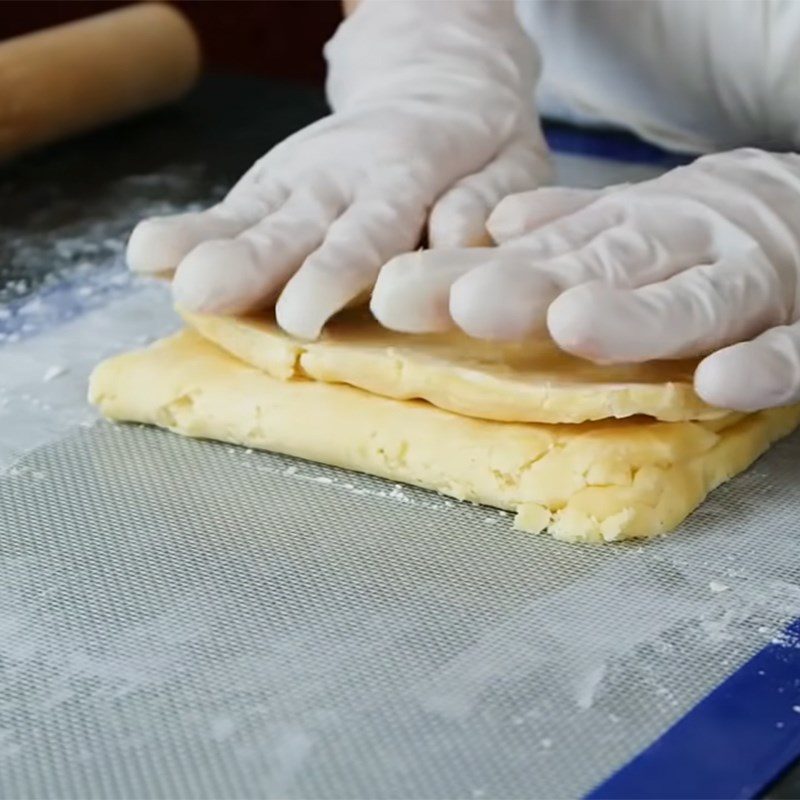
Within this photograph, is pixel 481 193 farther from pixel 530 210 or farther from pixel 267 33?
pixel 267 33

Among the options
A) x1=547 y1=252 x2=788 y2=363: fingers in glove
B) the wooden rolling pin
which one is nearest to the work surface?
x1=547 y1=252 x2=788 y2=363: fingers in glove

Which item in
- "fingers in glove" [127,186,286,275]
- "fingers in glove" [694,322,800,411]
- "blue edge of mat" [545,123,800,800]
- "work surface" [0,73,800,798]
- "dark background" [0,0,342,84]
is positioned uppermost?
"fingers in glove" [694,322,800,411]

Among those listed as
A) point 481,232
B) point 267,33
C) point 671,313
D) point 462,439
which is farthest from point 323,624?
point 267,33

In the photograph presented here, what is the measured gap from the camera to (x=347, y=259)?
40.9 inches

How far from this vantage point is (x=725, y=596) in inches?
33.1

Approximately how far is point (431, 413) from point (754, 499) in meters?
0.24

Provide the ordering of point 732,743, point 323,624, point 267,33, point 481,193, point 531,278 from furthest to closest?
point 267,33 < point 481,193 < point 531,278 < point 323,624 < point 732,743

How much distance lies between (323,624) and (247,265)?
33 cm

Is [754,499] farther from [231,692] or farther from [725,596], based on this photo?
[231,692]

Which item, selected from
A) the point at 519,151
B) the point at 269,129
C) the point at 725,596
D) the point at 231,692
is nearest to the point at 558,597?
the point at 725,596

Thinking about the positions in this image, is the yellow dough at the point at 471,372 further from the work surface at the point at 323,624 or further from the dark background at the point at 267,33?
the dark background at the point at 267,33

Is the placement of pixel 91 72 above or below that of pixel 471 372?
below

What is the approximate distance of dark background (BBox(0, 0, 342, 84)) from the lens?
2.42 m

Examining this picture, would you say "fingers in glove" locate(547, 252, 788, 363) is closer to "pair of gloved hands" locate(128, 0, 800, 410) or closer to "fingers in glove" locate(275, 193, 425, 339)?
"pair of gloved hands" locate(128, 0, 800, 410)
